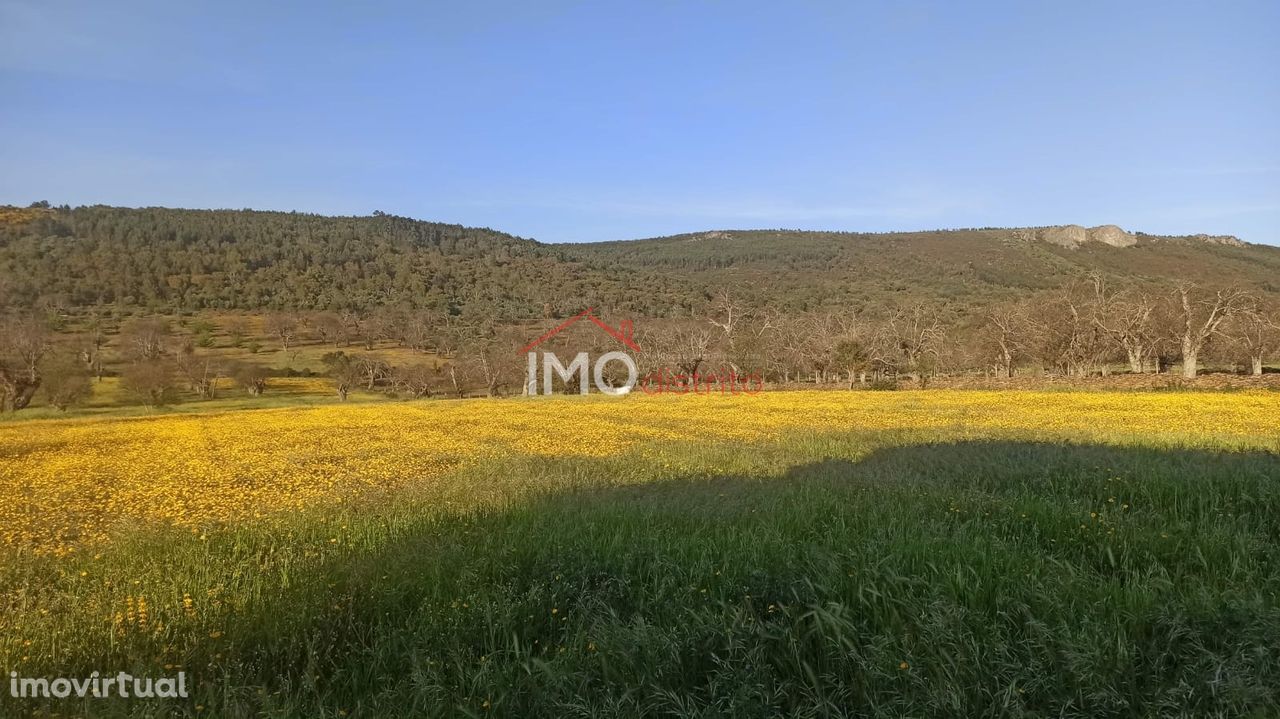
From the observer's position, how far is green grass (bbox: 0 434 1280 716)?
327 centimetres

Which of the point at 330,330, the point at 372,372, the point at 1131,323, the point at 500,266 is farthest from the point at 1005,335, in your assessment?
the point at 500,266

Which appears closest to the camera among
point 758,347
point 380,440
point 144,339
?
point 380,440

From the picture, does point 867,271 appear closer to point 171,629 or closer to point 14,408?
point 14,408

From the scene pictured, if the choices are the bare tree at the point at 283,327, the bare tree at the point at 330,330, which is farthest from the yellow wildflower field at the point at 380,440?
the bare tree at the point at 330,330

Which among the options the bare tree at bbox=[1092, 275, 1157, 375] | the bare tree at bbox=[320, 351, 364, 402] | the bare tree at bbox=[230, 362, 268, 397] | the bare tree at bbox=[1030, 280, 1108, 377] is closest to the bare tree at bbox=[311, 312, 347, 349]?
the bare tree at bbox=[320, 351, 364, 402]

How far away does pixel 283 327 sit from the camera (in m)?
86.2

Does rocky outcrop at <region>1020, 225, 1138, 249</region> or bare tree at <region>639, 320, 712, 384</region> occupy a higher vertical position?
rocky outcrop at <region>1020, 225, 1138, 249</region>

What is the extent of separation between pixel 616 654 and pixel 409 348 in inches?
3521

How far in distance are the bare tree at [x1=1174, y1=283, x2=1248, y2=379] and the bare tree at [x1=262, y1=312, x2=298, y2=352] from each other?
93.3 m

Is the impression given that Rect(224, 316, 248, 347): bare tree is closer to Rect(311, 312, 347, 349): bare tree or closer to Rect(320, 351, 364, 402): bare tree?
Rect(311, 312, 347, 349): bare tree

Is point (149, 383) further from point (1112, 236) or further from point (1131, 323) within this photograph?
point (1112, 236)

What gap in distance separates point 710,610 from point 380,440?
575 inches

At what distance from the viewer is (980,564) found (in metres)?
4.66

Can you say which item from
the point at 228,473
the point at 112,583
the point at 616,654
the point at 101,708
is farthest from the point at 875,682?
the point at 228,473
